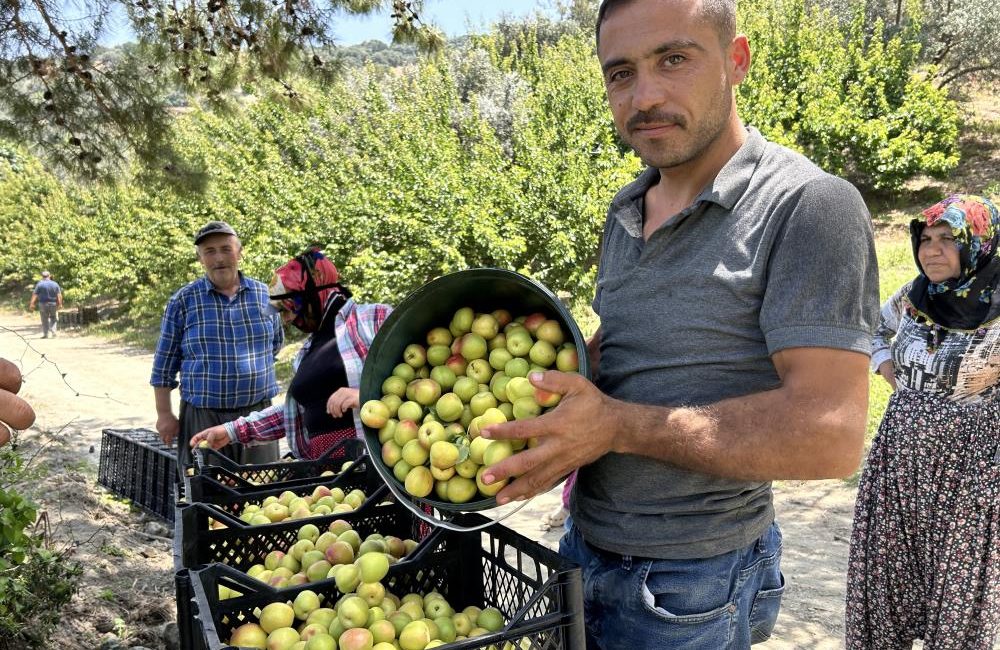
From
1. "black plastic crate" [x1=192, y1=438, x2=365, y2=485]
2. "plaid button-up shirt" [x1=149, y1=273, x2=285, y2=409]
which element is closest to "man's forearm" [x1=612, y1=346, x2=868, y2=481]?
"black plastic crate" [x1=192, y1=438, x2=365, y2=485]

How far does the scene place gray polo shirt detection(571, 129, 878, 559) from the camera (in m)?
1.30

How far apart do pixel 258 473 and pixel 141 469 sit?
9.36 ft

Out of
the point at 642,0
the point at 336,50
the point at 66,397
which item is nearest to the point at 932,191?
the point at 336,50

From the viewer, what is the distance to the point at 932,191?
2050cm

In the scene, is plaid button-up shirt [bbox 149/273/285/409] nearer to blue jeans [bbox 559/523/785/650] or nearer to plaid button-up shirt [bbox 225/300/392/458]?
plaid button-up shirt [bbox 225/300/392/458]

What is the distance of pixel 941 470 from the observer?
3.06 m

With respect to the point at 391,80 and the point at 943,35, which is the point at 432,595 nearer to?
the point at 391,80

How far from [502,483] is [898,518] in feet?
8.30

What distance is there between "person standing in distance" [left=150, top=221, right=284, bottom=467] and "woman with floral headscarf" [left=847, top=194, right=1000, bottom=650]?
3.87 metres

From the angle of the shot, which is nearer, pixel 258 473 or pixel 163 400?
pixel 258 473

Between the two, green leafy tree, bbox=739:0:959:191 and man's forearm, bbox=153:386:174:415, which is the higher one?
green leafy tree, bbox=739:0:959:191

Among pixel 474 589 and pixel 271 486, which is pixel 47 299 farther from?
pixel 474 589

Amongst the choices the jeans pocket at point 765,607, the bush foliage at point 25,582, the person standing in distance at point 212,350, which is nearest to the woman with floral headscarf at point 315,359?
the bush foliage at point 25,582

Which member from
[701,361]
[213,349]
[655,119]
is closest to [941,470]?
[701,361]
